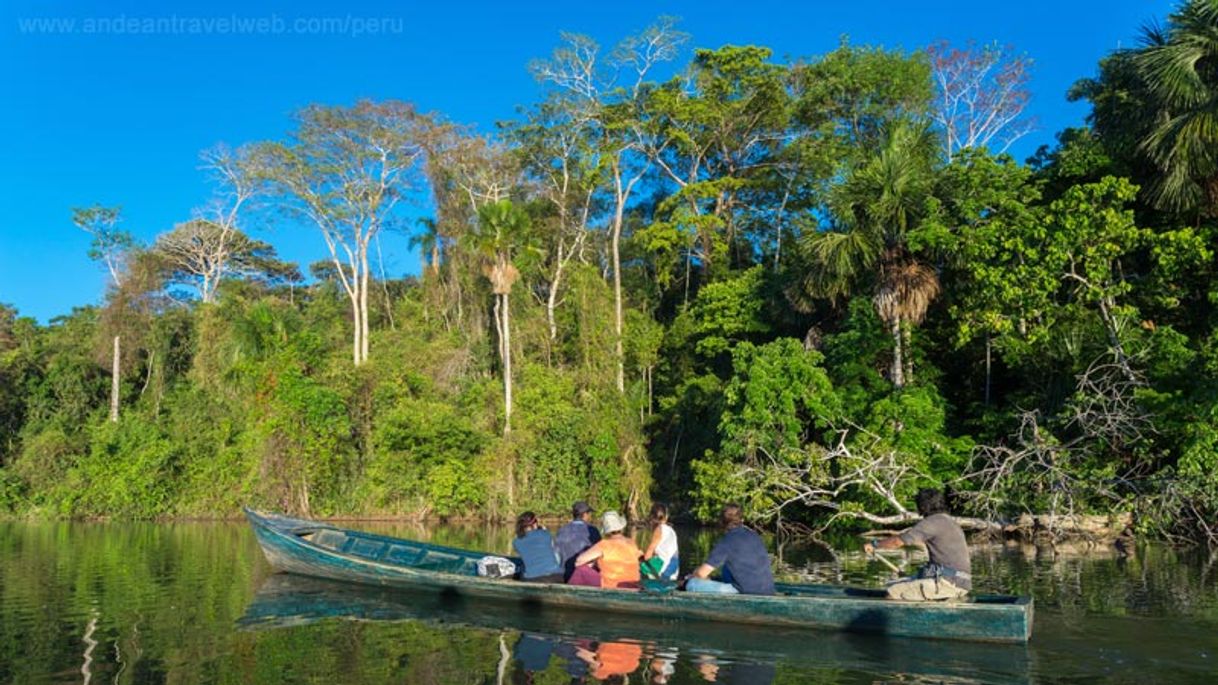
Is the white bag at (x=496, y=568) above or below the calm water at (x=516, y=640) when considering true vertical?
above

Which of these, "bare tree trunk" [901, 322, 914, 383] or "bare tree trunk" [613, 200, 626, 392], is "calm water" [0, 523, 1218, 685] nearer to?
"bare tree trunk" [901, 322, 914, 383]

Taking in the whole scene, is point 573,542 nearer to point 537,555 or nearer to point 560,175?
point 537,555

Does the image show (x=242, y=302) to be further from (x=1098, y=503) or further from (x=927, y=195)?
(x=1098, y=503)

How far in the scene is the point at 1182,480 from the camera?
17.0 metres

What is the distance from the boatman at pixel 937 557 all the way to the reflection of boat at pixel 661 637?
499mm

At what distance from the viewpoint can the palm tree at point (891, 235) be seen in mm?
23078

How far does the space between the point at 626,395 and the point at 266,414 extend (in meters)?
12.1

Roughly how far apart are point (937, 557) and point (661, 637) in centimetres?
302

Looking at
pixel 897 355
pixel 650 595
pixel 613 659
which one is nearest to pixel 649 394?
pixel 897 355

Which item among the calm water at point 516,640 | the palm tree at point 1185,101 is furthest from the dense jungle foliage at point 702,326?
the calm water at point 516,640

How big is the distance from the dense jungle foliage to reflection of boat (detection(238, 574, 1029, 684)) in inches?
383

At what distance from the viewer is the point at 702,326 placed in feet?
99.3

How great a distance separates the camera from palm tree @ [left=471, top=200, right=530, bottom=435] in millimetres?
29984

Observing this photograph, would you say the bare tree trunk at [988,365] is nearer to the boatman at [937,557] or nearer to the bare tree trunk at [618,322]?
the bare tree trunk at [618,322]
